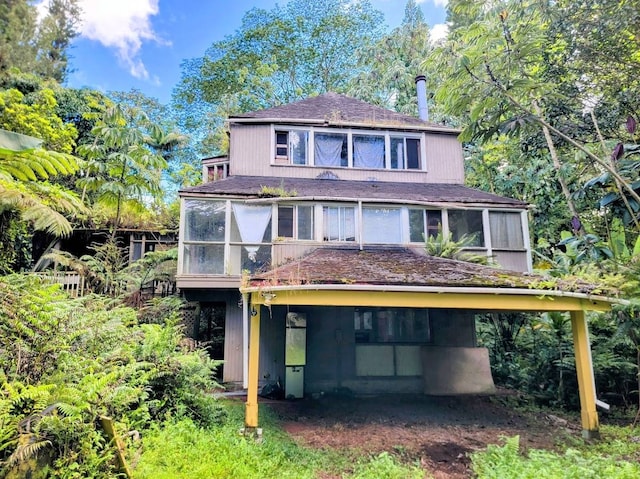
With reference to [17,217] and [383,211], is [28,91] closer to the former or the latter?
[17,217]

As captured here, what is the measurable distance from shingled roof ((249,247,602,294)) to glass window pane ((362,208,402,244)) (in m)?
2.25

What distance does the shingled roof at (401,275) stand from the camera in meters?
6.54

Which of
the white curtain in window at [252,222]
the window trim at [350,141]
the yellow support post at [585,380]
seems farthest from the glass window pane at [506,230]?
the white curtain in window at [252,222]

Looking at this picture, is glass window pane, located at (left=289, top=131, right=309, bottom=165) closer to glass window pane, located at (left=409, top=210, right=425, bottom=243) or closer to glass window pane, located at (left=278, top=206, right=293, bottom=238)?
glass window pane, located at (left=278, top=206, right=293, bottom=238)

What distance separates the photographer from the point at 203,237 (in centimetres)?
1059

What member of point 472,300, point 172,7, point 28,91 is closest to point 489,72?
point 472,300

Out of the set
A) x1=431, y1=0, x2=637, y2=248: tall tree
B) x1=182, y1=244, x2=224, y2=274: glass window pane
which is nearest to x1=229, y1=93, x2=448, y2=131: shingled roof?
x1=182, y1=244, x2=224, y2=274: glass window pane

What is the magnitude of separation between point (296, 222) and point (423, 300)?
5.42 meters

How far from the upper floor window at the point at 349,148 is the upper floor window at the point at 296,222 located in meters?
2.82

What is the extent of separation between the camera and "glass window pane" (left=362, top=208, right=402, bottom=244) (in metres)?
11.3

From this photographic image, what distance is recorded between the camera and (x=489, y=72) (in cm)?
758

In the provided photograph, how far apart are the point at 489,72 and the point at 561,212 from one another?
10496mm

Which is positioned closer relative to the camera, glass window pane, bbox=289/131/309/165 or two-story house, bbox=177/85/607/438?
two-story house, bbox=177/85/607/438

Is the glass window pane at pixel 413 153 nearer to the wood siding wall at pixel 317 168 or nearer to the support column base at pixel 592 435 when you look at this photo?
the wood siding wall at pixel 317 168
